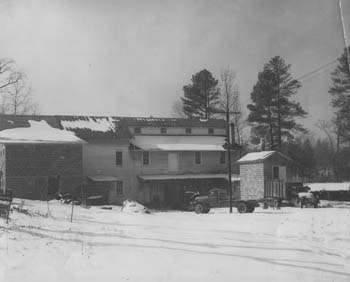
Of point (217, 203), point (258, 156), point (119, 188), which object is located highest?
point (258, 156)

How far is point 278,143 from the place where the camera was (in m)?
43.9

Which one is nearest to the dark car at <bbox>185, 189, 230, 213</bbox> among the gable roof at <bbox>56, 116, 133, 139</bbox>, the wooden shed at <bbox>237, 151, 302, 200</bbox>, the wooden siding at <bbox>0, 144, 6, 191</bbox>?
the wooden shed at <bbox>237, 151, 302, 200</bbox>

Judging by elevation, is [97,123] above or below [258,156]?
above

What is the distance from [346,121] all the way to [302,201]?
1456 centimetres

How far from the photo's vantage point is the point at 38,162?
36.2 meters

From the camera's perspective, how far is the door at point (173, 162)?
4650 cm

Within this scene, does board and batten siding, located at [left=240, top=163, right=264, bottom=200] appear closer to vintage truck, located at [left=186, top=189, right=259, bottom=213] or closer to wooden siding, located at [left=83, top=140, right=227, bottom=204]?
vintage truck, located at [left=186, top=189, right=259, bottom=213]

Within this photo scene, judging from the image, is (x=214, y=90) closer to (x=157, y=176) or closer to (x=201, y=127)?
(x=201, y=127)

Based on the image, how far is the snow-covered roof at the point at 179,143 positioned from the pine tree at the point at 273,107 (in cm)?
586

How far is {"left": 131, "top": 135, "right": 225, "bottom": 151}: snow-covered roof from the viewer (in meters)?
46.5

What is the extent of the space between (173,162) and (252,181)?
12.6 metres

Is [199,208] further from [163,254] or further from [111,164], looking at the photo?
[111,164]

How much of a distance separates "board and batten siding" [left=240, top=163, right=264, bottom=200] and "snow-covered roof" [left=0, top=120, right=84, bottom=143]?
1303 cm

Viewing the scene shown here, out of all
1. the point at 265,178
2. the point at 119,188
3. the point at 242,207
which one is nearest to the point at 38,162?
the point at 119,188
